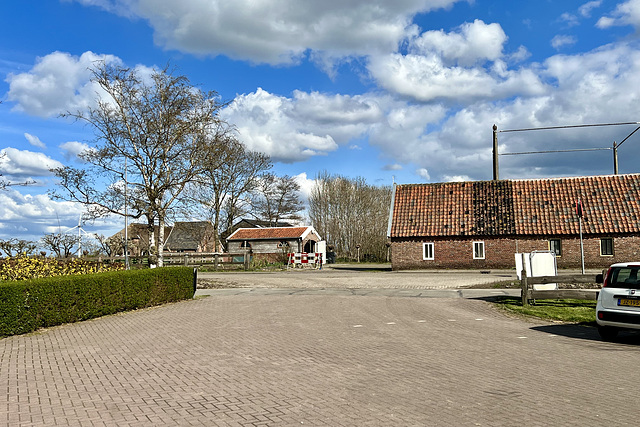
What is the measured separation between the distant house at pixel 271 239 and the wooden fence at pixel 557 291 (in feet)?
132

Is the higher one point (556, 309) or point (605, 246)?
point (605, 246)

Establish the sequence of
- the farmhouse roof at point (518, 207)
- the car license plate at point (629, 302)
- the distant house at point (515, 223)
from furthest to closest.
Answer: the farmhouse roof at point (518, 207) < the distant house at point (515, 223) < the car license plate at point (629, 302)

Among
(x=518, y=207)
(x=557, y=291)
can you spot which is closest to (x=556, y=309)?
(x=557, y=291)

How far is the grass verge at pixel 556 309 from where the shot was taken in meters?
13.7

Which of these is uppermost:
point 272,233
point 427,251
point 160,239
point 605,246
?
point 272,233

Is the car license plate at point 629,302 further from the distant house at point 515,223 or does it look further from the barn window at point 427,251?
the barn window at point 427,251

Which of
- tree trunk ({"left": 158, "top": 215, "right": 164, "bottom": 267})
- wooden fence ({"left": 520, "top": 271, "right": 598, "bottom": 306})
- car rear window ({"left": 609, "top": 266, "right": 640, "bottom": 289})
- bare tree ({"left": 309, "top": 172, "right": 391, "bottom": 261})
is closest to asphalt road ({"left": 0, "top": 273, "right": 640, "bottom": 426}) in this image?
car rear window ({"left": 609, "top": 266, "right": 640, "bottom": 289})

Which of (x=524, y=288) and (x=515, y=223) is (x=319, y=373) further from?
(x=515, y=223)

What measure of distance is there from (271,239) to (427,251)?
23.5 m

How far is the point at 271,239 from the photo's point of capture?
5756 cm

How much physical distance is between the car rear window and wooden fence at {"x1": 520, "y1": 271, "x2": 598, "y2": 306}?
3.25 metres

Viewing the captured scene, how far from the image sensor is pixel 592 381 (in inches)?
292

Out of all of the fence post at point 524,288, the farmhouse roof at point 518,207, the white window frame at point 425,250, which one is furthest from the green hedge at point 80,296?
the farmhouse roof at point 518,207

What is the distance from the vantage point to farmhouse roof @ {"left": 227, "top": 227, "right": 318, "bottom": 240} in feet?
186
